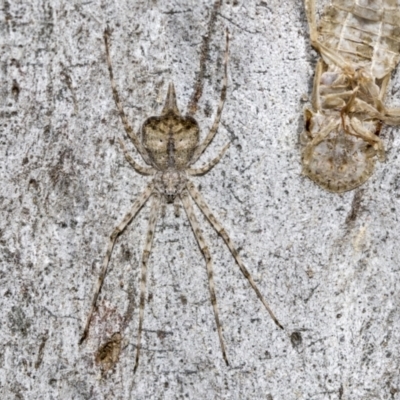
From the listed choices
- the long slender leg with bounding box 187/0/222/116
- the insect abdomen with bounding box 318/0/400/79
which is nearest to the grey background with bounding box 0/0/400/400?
the long slender leg with bounding box 187/0/222/116

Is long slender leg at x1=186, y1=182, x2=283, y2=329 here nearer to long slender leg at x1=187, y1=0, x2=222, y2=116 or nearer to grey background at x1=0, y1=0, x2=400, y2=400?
grey background at x1=0, y1=0, x2=400, y2=400

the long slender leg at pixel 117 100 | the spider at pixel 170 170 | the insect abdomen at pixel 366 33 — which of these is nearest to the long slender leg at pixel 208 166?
the spider at pixel 170 170

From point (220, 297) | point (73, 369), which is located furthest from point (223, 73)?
point (73, 369)

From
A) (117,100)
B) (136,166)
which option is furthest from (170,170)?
(117,100)

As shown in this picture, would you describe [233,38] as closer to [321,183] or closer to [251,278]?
[321,183]

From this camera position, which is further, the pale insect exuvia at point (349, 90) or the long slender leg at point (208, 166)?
the long slender leg at point (208, 166)

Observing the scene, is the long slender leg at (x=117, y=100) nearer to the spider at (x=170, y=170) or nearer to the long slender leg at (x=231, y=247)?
the spider at (x=170, y=170)
